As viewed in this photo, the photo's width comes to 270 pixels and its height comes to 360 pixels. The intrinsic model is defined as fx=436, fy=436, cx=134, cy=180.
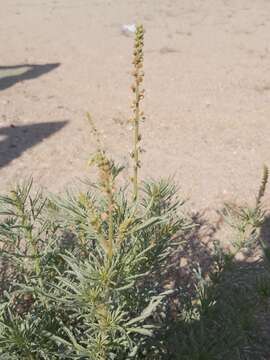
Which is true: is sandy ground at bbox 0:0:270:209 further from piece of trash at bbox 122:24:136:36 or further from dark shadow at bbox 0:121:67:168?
piece of trash at bbox 122:24:136:36

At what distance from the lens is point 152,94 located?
6.83 metres

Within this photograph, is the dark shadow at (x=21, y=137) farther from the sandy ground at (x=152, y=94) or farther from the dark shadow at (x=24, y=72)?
the dark shadow at (x=24, y=72)

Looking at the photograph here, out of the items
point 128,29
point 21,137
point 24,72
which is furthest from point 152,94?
point 128,29

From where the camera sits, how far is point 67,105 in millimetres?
6438

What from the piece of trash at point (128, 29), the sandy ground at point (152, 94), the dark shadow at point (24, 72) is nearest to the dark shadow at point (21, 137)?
the sandy ground at point (152, 94)

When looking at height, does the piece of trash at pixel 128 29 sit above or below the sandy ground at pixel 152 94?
above

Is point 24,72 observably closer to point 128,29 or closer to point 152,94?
point 152,94

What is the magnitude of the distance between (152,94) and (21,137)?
7.64 ft

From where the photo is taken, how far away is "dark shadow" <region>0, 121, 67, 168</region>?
5074 mm

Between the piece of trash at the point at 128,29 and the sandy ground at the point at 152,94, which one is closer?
the sandy ground at the point at 152,94

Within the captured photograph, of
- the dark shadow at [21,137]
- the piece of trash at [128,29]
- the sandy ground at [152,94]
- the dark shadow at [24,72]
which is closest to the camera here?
the sandy ground at [152,94]

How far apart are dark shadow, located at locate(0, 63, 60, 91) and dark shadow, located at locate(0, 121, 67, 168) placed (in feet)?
5.85

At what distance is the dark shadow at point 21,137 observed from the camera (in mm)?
5074

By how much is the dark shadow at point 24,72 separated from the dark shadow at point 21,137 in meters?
1.78
